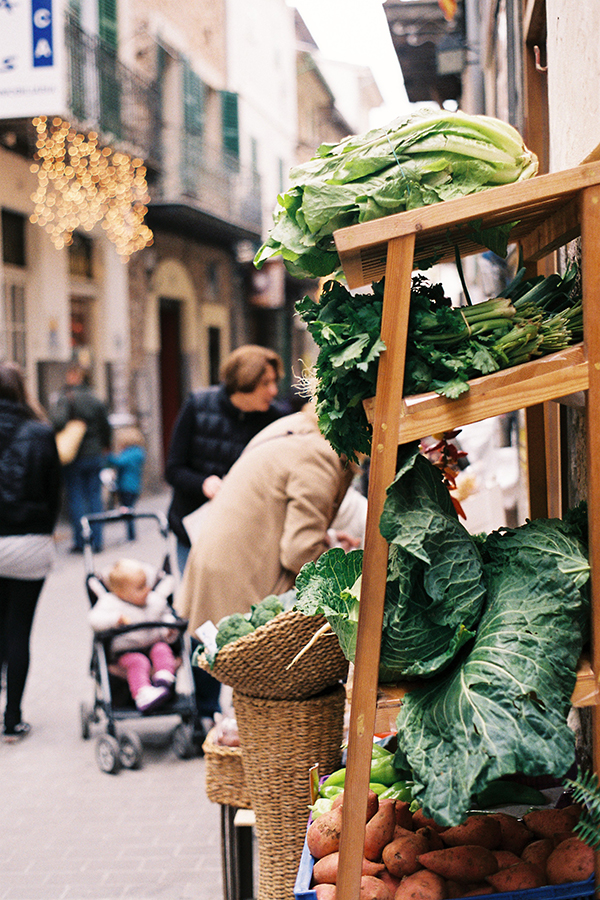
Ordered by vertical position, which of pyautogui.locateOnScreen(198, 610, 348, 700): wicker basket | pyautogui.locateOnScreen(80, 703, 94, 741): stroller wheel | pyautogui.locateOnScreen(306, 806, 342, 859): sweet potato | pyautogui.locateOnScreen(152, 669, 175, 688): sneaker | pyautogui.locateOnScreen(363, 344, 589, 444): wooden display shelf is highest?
pyautogui.locateOnScreen(363, 344, 589, 444): wooden display shelf

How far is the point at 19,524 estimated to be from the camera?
221 inches

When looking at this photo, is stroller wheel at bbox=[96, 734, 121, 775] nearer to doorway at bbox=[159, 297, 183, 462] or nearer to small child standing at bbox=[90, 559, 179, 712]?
small child standing at bbox=[90, 559, 179, 712]

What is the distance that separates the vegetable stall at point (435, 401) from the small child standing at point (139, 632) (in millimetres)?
3419

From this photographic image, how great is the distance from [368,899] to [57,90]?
6334mm

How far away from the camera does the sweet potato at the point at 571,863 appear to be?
1818mm

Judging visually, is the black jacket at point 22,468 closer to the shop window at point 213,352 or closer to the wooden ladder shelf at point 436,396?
the wooden ladder shelf at point 436,396

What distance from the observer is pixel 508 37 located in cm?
527

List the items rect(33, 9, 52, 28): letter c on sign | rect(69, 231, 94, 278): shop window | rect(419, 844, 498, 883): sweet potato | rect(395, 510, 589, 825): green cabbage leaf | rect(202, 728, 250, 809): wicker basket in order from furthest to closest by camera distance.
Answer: rect(69, 231, 94, 278): shop window
rect(33, 9, 52, 28): letter c on sign
rect(202, 728, 250, 809): wicker basket
rect(419, 844, 498, 883): sweet potato
rect(395, 510, 589, 825): green cabbage leaf

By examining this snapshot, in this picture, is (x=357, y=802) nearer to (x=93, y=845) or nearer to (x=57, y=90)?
(x=93, y=845)

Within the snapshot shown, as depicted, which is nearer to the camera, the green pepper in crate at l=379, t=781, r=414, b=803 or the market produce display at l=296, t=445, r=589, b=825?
the market produce display at l=296, t=445, r=589, b=825

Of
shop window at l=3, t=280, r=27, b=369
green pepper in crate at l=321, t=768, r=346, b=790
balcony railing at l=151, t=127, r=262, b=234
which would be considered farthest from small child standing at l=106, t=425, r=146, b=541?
green pepper in crate at l=321, t=768, r=346, b=790

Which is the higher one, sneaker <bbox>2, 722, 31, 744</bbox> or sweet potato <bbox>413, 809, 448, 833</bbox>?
sweet potato <bbox>413, 809, 448, 833</bbox>

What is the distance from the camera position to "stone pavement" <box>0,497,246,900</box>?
388 cm

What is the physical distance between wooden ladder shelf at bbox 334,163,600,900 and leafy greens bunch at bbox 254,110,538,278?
0.06 m
